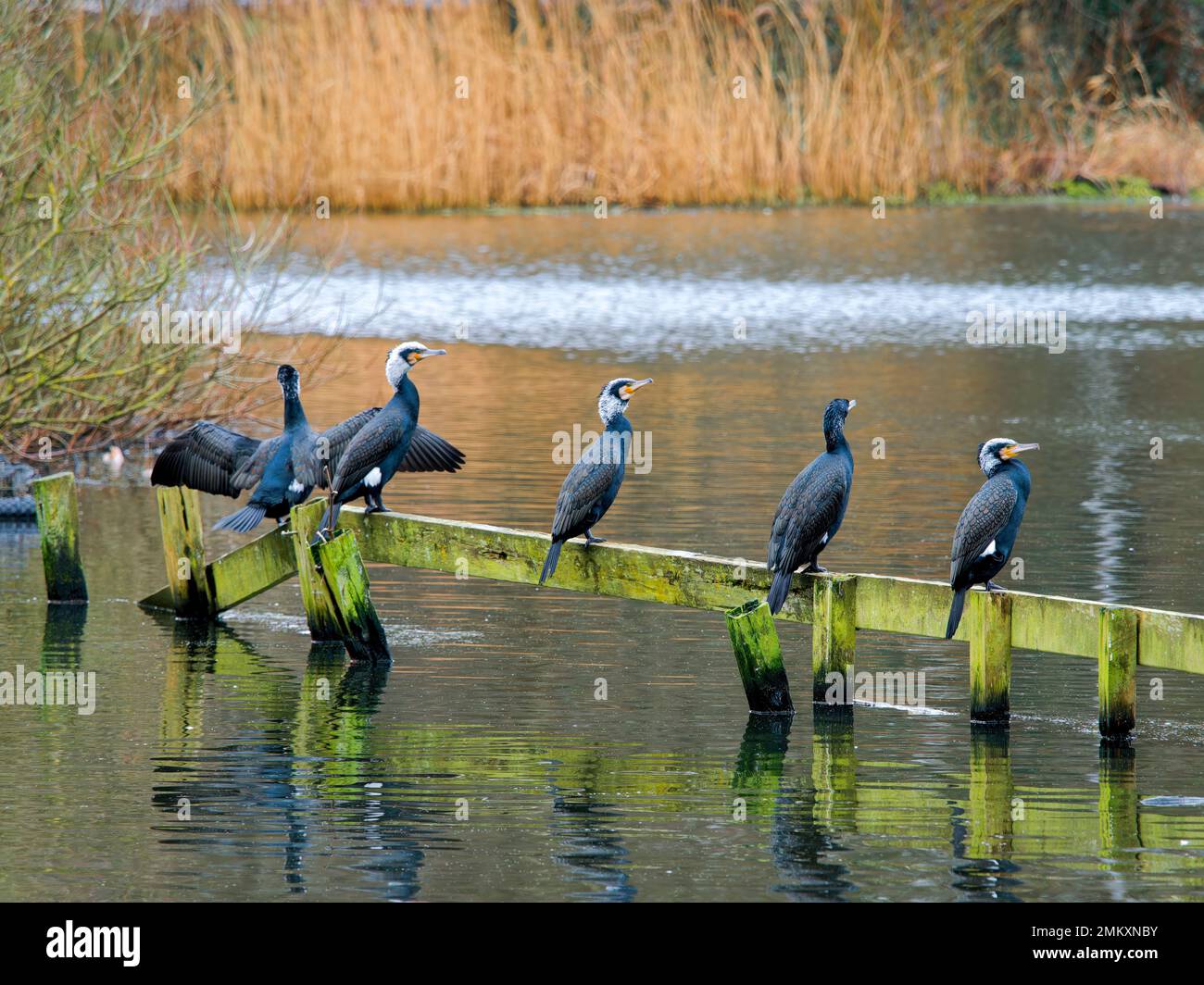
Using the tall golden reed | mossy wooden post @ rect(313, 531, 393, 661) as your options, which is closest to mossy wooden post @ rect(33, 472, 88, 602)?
mossy wooden post @ rect(313, 531, 393, 661)

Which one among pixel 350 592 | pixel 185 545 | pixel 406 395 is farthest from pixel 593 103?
pixel 350 592

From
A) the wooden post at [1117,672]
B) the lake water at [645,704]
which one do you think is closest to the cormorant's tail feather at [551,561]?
→ the lake water at [645,704]

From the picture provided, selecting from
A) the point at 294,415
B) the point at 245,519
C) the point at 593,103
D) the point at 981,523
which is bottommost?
the point at 981,523

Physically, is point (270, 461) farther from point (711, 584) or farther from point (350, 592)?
point (711, 584)

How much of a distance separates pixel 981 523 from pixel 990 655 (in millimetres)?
493

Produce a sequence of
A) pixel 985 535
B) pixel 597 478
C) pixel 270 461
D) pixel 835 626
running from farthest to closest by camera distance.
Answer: pixel 270 461, pixel 597 478, pixel 835 626, pixel 985 535

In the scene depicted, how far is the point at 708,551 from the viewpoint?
11.3m

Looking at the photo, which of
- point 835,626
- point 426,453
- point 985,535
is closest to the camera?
point 985,535

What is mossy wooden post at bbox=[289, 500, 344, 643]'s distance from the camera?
9492 mm

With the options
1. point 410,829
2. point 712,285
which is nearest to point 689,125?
point 712,285

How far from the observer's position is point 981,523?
7922mm

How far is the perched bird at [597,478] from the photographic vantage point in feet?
27.7
